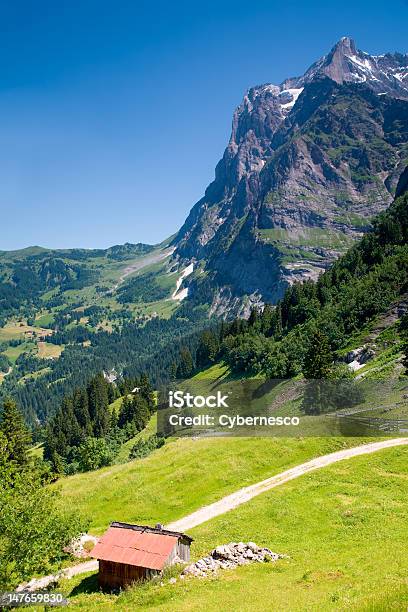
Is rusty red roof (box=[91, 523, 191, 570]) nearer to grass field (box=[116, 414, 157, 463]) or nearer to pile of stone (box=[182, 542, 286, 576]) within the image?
pile of stone (box=[182, 542, 286, 576])

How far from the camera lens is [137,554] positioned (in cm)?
3325

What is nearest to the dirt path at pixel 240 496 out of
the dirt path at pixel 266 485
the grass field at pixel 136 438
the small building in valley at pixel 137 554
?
the dirt path at pixel 266 485

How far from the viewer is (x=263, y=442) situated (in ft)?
208

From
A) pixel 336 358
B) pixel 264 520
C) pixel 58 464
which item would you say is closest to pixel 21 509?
pixel 264 520

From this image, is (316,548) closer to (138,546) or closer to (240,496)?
(138,546)

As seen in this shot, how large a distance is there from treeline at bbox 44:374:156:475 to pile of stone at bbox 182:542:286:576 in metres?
86.4

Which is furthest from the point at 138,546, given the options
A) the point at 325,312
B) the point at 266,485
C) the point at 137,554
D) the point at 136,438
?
the point at 325,312

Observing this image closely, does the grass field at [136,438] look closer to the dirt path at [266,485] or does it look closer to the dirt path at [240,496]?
the dirt path at [266,485]

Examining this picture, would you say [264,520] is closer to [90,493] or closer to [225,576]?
[225,576]

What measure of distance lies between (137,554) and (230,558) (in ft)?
23.0

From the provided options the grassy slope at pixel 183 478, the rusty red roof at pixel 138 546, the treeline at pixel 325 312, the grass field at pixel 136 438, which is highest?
the treeline at pixel 325 312

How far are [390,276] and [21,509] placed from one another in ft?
371

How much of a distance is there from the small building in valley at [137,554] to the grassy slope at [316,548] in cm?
139

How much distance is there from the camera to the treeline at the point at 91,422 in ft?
416
